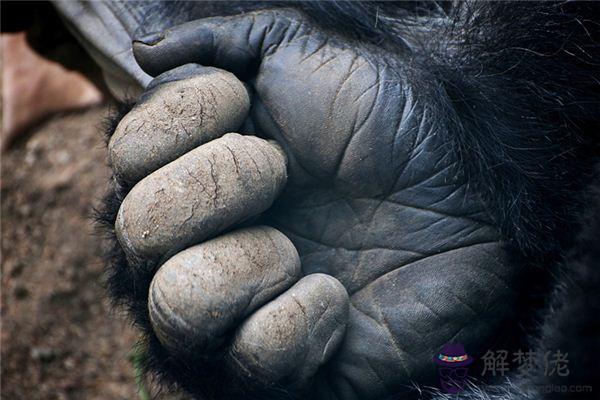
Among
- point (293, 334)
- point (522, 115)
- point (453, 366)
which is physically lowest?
point (453, 366)

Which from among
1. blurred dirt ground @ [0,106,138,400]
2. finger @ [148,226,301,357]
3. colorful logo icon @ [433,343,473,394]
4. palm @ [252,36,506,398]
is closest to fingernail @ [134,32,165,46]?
palm @ [252,36,506,398]

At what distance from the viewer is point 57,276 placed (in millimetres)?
1896

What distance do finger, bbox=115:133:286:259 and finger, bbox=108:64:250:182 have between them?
0.02 metres

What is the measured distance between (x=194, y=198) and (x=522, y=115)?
43 centimetres

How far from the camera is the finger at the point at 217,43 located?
91 centimetres

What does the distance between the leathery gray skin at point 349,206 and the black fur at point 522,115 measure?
38 mm

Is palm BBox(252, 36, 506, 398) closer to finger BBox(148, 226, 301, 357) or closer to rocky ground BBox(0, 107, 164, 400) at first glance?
finger BBox(148, 226, 301, 357)

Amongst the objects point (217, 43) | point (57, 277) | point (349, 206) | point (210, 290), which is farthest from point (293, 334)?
point (57, 277)

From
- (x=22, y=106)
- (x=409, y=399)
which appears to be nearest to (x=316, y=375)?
(x=409, y=399)

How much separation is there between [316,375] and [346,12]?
447 mm

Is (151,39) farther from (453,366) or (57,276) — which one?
(57,276)

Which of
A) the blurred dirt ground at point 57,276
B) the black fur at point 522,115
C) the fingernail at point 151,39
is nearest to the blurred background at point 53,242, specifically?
the blurred dirt ground at point 57,276

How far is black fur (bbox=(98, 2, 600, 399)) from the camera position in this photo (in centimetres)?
96

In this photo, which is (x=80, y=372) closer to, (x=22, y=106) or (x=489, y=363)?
(x=22, y=106)
